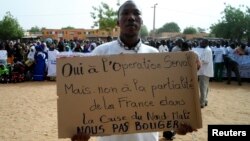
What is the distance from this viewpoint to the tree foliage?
2201 inches

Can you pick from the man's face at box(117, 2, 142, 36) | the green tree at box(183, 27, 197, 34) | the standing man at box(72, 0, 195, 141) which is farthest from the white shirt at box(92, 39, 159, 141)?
the green tree at box(183, 27, 197, 34)

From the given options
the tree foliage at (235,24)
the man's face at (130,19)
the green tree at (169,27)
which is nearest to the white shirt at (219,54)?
the man's face at (130,19)

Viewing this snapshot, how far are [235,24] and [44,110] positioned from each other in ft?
171

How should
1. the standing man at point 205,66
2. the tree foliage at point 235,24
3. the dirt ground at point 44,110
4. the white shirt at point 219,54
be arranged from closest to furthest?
the dirt ground at point 44,110
the standing man at point 205,66
the white shirt at point 219,54
the tree foliage at point 235,24

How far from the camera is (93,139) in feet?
22.6

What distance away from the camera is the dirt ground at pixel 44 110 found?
24.0 feet

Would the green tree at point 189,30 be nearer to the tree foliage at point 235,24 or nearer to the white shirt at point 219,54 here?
the tree foliage at point 235,24

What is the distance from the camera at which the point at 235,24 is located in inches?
2232

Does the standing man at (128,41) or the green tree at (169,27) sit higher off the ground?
the green tree at (169,27)

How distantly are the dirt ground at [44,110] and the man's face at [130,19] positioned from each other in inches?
164

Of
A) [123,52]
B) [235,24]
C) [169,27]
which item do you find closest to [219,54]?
[123,52]

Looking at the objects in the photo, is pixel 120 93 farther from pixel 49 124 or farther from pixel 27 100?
pixel 27 100

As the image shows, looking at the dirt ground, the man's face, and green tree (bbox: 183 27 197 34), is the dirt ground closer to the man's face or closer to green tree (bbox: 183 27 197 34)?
the man's face

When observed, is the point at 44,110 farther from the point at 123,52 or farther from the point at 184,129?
the point at 184,129
